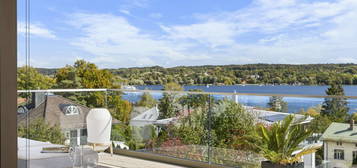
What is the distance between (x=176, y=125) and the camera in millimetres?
4738

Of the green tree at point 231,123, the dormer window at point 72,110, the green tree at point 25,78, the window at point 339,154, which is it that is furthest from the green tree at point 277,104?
the green tree at point 25,78

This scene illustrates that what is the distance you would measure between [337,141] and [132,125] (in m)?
2.77

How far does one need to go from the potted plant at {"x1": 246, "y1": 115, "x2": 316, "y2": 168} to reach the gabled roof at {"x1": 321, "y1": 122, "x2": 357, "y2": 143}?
175mm

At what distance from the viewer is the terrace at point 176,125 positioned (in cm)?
403

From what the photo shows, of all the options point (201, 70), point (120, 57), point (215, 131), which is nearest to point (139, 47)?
point (120, 57)

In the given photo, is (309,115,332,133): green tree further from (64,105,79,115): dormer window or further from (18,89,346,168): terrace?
(64,105,79,115): dormer window

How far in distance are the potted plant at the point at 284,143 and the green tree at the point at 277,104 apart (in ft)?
0.97

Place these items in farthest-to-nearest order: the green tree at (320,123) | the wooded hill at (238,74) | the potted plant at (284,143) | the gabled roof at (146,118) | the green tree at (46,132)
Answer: the wooded hill at (238,74) < the gabled roof at (146,118) < the green tree at (320,123) < the potted plant at (284,143) < the green tree at (46,132)

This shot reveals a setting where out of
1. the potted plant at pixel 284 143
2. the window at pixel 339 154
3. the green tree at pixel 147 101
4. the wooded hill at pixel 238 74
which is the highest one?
the wooded hill at pixel 238 74

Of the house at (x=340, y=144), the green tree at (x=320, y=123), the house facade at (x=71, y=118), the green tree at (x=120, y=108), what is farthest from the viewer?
the green tree at (x=120, y=108)

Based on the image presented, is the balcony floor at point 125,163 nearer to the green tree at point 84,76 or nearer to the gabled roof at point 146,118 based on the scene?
the gabled roof at point 146,118

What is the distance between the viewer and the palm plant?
3.25m

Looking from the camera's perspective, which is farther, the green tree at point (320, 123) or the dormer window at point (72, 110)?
the dormer window at point (72, 110)

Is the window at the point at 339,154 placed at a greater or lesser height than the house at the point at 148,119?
lesser
